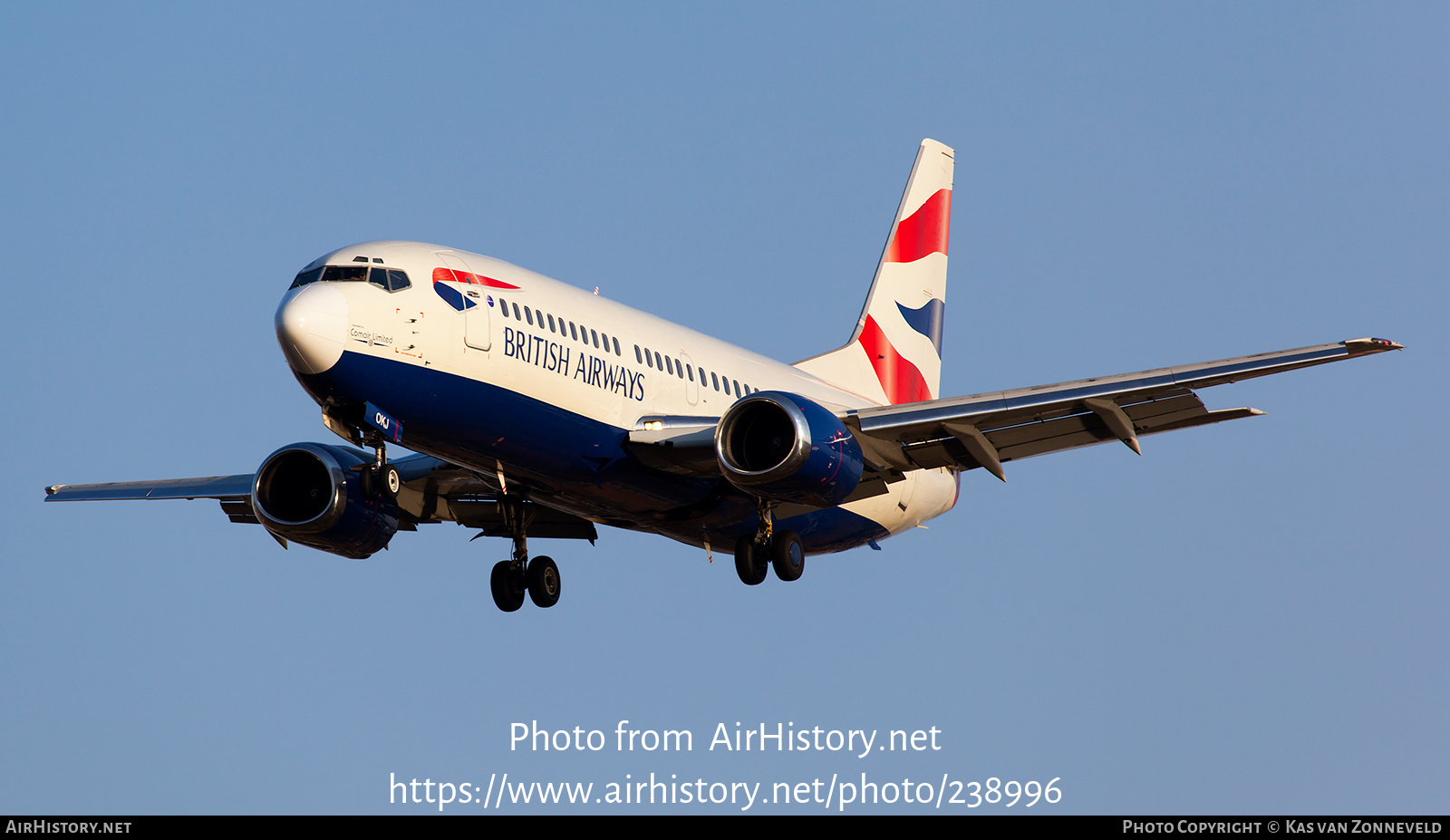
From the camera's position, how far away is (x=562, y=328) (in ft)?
89.2

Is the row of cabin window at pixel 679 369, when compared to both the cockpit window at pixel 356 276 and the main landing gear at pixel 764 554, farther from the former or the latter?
the cockpit window at pixel 356 276

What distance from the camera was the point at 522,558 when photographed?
1243 inches

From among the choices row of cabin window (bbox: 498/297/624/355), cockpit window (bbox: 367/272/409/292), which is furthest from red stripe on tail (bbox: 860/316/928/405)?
cockpit window (bbox: 367/272/409/292)

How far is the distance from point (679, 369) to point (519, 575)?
5.35 metres

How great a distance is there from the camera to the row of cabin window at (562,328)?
26391 mm

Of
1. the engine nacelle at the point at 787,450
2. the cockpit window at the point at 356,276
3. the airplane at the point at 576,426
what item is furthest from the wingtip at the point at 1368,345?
the cockpit window at the point at 356,276

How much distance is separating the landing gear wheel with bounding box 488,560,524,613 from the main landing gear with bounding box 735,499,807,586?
4531mm

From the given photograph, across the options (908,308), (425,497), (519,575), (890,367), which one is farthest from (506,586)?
(908,308)

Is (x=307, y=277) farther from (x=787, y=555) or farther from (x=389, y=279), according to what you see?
(x=787, y=555)

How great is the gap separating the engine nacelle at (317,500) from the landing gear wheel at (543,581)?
128 inches

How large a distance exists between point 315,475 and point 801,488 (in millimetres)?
10186

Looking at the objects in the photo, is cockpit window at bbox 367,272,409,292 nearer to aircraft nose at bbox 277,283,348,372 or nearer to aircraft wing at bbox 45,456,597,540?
aircraft nose at bbox 277,283,348,372

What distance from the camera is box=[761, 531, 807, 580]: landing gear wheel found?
97.9 feet
